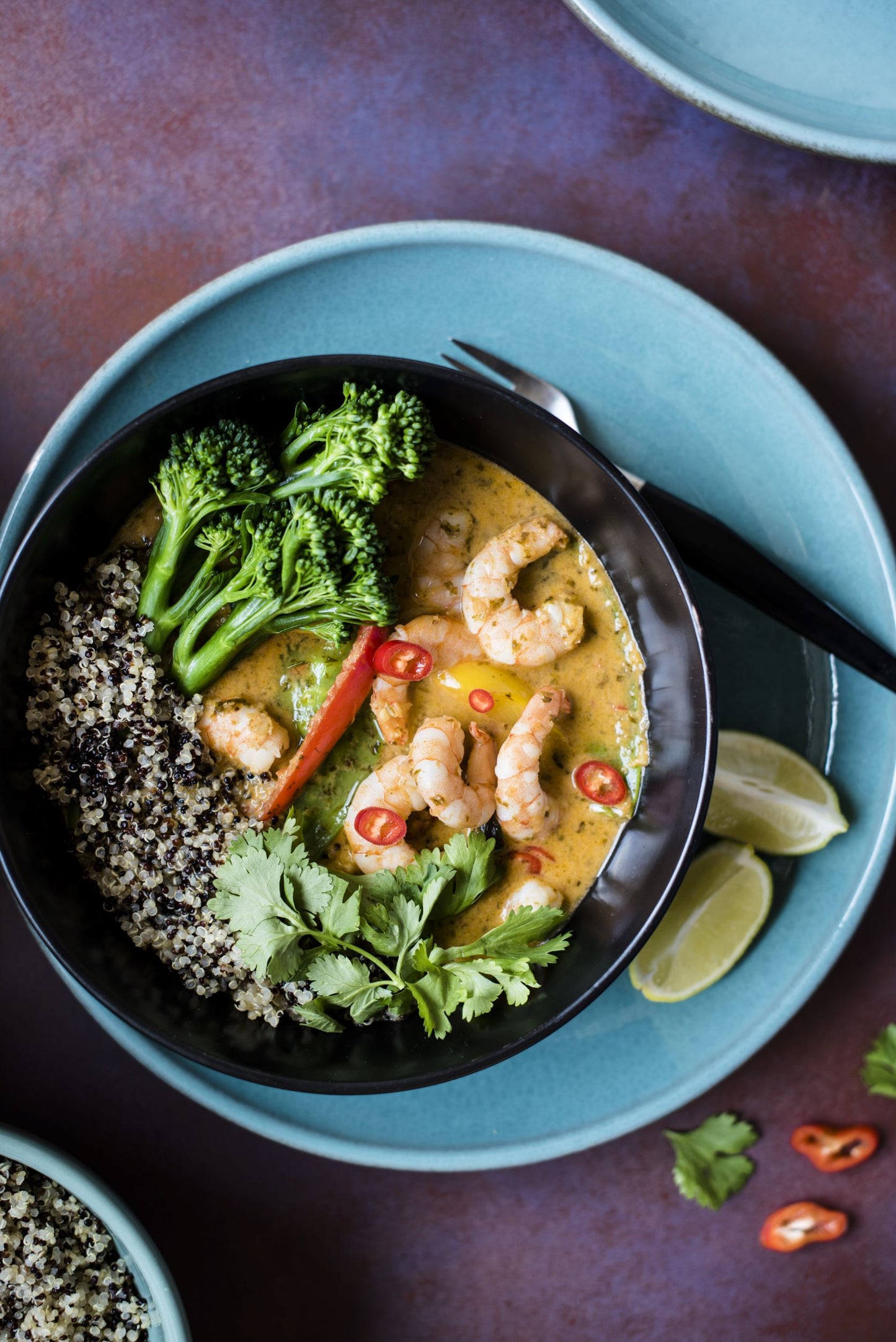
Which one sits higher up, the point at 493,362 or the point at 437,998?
the point at 493,362

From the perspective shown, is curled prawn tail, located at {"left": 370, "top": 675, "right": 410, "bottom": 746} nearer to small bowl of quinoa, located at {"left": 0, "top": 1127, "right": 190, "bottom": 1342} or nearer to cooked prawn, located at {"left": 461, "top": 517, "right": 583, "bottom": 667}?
cooked prawn, located at {"left": 461, "top": 517, "right": 583, "bottom": 667}

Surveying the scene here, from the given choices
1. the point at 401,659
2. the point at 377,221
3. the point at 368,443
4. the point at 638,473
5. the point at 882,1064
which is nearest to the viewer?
the point at 368,443

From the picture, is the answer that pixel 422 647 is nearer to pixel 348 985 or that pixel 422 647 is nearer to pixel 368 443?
pixel 368 443

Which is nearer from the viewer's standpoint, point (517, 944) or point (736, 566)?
point (517, 944)

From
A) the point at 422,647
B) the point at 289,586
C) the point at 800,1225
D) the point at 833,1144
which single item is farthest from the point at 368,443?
the point at 800,1225

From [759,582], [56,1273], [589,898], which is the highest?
[759,582]

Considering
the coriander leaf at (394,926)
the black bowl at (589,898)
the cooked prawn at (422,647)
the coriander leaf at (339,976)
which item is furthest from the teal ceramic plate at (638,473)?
the cooked prawn at (422,647)
